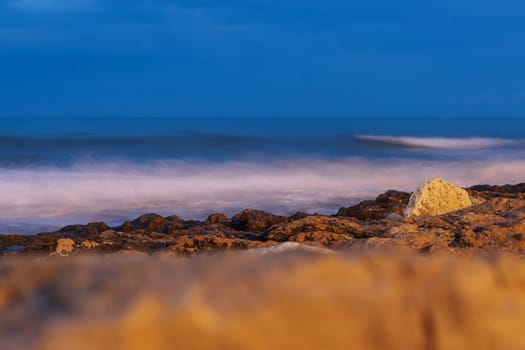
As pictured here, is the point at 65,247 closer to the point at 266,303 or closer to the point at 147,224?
the point at 147,224

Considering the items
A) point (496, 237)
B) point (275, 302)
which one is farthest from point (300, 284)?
point (496, 237)

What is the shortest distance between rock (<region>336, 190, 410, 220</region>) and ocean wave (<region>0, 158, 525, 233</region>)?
10.1ft

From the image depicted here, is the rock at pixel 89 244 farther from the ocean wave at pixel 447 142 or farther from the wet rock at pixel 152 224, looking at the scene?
the ocean wave at pixel 447 142

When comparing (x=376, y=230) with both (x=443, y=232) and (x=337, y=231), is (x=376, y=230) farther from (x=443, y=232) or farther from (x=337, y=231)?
(x=443, y=232)

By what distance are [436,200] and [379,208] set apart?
4.02 feet

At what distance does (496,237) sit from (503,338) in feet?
8.57

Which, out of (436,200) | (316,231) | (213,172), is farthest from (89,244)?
(213,172)

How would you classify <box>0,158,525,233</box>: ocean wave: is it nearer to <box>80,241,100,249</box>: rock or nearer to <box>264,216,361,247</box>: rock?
<box>80,241,100,249</box>: rock

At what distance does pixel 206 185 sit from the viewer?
41.5ft

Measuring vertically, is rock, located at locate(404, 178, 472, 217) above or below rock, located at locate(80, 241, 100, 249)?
above

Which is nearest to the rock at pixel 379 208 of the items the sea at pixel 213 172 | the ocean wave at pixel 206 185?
the ocean wave at pixel 206 185

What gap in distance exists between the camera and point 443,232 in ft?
10.5

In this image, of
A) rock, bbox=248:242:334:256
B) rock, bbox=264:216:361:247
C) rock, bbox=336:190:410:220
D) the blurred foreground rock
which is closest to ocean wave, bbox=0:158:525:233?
rock, bbox=336:190:410:220

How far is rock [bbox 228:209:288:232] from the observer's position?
18.1 ft
